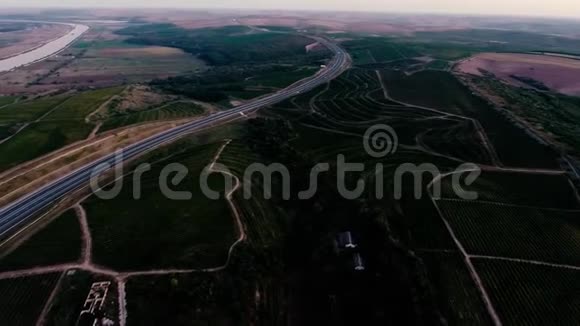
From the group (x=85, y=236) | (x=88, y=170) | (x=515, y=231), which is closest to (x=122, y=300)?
(x=85, y=236)

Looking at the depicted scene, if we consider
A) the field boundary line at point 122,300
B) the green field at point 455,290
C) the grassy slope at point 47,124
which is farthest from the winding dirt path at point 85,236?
the green field at point 455,290

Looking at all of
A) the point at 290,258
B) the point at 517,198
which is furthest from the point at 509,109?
the point at 290,258

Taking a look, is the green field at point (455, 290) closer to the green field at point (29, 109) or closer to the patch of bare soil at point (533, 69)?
the green field at point (29, 109)

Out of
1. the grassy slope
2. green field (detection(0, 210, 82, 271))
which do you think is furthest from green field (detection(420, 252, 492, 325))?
the grassy slope

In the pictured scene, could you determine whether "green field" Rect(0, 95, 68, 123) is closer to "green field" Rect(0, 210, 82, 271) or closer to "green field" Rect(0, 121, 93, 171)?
"green field" Rect(0, 121, 93, 171)

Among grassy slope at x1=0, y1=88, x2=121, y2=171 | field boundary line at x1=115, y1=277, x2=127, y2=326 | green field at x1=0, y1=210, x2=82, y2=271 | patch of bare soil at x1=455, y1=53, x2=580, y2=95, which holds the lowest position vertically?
grassy slope at x1=0, y1=88, x2=121, y2=171

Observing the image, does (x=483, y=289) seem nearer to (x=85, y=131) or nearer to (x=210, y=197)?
(x=210, y=197)
